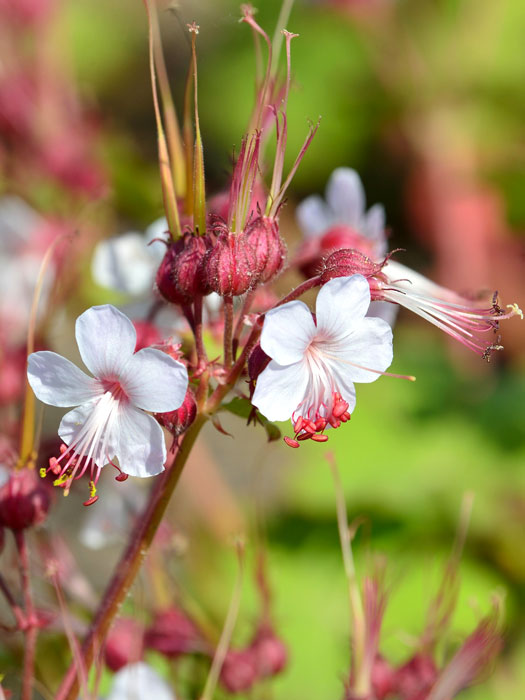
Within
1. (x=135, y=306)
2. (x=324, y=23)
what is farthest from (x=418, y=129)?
(x=135, y=306)

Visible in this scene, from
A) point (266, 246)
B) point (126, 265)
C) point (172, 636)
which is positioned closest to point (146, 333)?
point (126, 265)

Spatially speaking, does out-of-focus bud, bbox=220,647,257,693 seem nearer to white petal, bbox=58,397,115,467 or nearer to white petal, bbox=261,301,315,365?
white petal, bbox=58,397,115,467

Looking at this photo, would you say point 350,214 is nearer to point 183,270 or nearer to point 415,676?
point 183,270

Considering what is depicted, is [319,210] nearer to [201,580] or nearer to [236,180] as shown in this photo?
[236,180]

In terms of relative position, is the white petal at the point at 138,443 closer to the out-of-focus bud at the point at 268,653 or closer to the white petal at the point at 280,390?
the white petal at the point at 280,390

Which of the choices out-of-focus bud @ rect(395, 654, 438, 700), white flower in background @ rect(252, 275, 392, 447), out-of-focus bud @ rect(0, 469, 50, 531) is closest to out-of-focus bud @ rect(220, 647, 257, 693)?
out-of-focus bud @ rect(395, 654, 438, 700)
